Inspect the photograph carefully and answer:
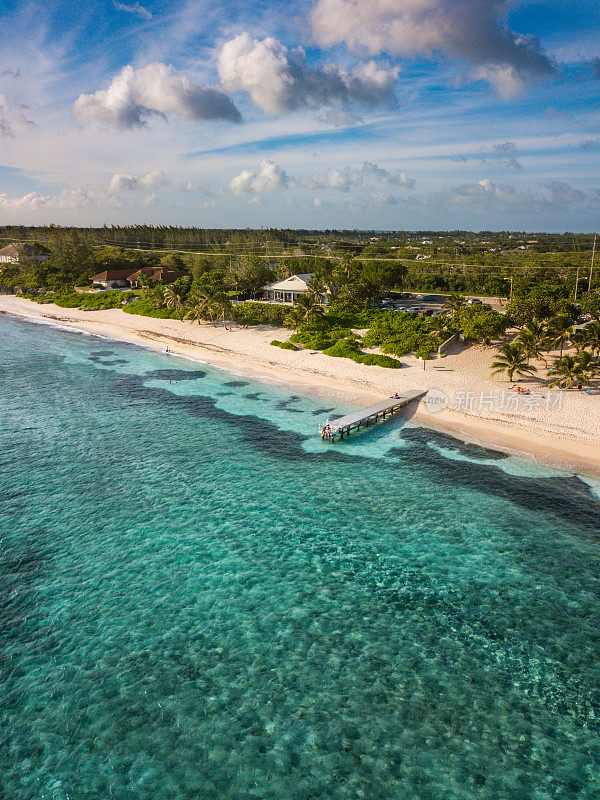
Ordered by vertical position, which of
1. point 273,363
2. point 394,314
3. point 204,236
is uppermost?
point 204,236

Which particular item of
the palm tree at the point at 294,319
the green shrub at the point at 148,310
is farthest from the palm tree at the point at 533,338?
the green shrub at the point at 148,310

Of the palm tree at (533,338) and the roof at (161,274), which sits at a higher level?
the roof at (161,274)

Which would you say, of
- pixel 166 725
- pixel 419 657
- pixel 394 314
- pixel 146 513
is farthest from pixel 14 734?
pixel 394 314

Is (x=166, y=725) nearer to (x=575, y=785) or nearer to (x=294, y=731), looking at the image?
(x=294, y=731)

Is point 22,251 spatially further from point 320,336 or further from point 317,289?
point 320,336

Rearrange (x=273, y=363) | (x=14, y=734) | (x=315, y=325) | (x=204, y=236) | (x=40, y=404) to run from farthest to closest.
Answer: (x=204, y=236) → (x=315, y=325) → (x=273, y=363) → (x=40, y=404) → (x=14, y=734)

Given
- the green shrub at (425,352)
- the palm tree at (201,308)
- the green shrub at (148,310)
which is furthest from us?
the green shrub at (148,310)

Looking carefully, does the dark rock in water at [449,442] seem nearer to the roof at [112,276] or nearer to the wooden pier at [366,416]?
the wooden pier at [366,416]
